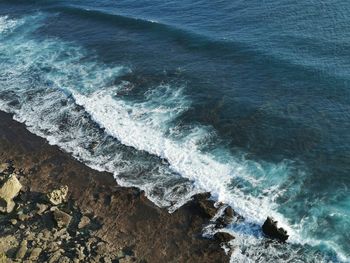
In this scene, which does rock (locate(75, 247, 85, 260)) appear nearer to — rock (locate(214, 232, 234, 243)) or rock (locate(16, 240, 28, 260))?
rock (locate(16, 240, 28, 260))

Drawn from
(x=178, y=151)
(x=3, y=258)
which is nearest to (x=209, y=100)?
(x=178, y=151)

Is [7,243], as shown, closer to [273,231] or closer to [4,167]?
[4,167]

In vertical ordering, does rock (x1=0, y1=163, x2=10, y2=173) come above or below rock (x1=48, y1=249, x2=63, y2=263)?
above

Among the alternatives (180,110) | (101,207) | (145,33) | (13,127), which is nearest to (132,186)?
(101,207)

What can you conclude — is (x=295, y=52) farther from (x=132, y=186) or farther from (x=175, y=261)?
(x=175, y=261)

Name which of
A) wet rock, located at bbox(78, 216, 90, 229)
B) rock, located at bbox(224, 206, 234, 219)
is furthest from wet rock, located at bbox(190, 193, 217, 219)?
wet rock, located at bbox(78, 216, 90, 229)

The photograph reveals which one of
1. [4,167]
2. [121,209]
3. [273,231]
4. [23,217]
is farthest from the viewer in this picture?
[4,167]
